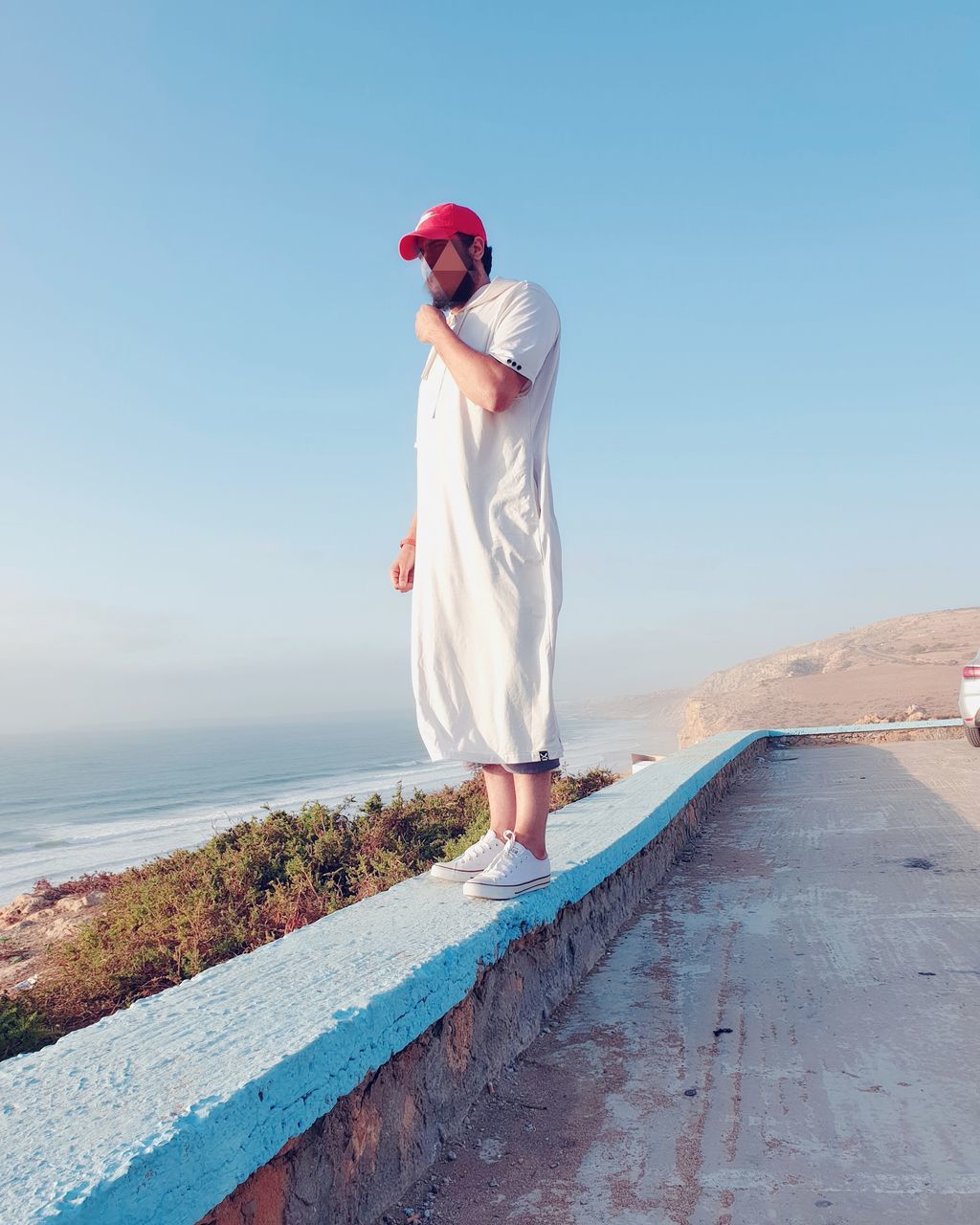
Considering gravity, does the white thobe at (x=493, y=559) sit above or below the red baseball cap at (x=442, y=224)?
below

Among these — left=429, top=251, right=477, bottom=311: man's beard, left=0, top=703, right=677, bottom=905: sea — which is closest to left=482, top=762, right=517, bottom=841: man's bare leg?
left=429, top=251, right=477, bottom=311: man's beard

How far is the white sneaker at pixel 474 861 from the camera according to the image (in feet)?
8.21

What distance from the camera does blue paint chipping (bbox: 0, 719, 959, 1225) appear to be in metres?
0.99

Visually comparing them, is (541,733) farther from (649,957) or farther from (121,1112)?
(121,1112)

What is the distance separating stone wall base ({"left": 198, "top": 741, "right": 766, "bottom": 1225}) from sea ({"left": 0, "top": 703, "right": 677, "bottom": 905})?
612cm

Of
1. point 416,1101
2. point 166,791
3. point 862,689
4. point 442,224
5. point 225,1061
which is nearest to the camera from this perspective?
point 225,1061

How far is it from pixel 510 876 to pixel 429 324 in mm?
1429

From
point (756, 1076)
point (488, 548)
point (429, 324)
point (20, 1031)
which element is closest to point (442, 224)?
point (429, 324)

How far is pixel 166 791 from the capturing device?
4128 cm

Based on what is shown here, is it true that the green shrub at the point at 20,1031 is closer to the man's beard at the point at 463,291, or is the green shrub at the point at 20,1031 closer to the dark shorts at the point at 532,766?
the dark shorts at the point at 532,766

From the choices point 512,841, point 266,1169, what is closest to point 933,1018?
point 512,841

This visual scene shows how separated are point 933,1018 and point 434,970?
1241mm

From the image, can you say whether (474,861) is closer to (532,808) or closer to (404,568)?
(532,808)

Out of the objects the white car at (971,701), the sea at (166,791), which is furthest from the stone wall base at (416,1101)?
the white car at (971,701)
